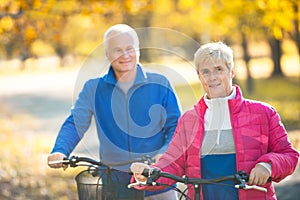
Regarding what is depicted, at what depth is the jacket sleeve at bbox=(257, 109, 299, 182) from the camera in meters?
Answer: 4.04

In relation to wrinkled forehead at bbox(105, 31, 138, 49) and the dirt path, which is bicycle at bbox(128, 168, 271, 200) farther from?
the dirt path

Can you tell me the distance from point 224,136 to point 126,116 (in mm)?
1138

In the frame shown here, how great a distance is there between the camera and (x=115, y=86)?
5.33m

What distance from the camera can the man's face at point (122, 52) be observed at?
521 cm

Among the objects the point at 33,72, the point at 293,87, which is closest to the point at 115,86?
the point at 293,87

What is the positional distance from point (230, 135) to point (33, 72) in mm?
55764

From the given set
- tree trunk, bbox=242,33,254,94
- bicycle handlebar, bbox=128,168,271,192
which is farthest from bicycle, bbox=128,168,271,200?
tree trunk, bbox=242,33,254,94

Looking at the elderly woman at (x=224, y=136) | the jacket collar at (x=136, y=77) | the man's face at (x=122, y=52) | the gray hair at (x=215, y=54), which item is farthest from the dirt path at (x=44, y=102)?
the gray hair at (x=215, y=54)

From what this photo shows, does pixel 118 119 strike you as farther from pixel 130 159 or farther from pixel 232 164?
pixel 232 164

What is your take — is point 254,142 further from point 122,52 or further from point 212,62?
point 122,52

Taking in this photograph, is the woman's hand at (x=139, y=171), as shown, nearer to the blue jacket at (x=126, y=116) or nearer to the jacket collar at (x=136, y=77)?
the blue jacket at (x=126, y=116)

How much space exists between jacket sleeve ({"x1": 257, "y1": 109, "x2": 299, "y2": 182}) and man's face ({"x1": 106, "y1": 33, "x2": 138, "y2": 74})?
1360 millimetres

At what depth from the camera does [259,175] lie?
3.96 metres

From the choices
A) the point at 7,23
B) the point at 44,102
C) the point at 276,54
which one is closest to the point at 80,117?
the point at 7,23
